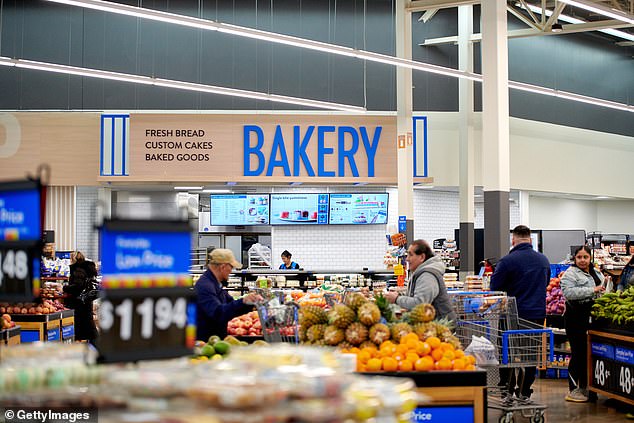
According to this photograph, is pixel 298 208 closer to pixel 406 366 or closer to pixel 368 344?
pixel 368 344

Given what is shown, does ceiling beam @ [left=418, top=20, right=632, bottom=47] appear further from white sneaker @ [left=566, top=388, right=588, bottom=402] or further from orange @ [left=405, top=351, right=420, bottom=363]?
orange @ [left=405, top=351, right=420, bottom=363]

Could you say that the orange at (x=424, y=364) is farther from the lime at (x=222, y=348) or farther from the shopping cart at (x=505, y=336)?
the shopping cart at (x=505, y=336)

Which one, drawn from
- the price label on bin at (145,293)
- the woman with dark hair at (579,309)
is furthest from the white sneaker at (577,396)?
the price label on bin at (145,293)

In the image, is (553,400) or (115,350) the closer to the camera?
(115,350)

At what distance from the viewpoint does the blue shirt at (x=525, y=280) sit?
8.42m

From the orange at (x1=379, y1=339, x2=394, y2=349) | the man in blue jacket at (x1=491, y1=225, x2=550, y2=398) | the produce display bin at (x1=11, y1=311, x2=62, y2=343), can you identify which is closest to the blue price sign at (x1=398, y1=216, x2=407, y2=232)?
Answer: the man in blue jacket at (x1=491, y1=225, x2=550, y2=398)

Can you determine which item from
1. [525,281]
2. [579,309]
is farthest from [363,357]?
[579,309]

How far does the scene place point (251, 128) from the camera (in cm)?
1639

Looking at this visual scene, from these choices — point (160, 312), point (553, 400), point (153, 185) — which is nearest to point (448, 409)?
point (160, 312)

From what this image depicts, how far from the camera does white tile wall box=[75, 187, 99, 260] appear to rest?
16.8 metres

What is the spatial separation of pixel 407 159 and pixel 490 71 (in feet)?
13.7

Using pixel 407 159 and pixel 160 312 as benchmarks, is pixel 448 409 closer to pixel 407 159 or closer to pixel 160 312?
pixel 160 312

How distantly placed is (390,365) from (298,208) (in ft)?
37.9

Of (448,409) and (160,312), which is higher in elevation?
(160,312)
